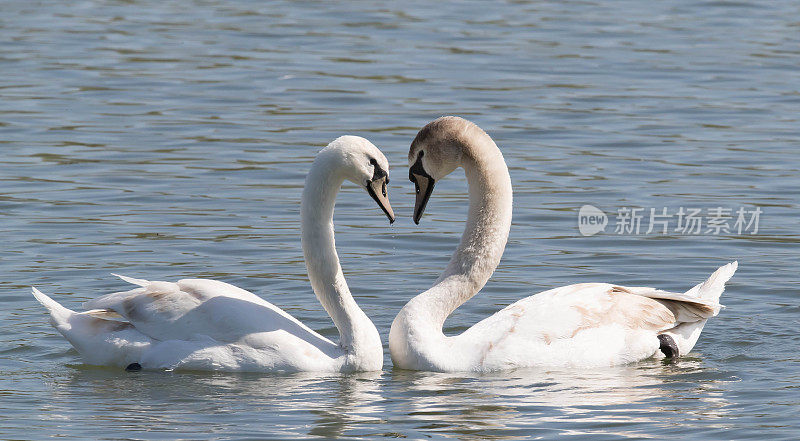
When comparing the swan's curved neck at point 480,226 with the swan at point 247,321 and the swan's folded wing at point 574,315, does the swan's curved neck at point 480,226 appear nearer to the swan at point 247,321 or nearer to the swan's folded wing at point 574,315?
the swan's folded wing at point 574,315

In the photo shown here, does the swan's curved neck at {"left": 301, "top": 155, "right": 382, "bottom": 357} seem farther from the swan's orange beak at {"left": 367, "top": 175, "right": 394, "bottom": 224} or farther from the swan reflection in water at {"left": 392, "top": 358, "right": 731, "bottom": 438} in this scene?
the swan reflection in water at {"left": 392, "top": 358, "right": 731, "bottom": 438}

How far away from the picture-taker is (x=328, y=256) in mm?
9734

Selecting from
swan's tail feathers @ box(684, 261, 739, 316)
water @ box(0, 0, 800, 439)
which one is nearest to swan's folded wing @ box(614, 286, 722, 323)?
swan's tail feathers @ box(684, 261, 739, 316)

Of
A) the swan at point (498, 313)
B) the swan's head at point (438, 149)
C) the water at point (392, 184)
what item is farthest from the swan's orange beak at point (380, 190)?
the water at point (392, 184)

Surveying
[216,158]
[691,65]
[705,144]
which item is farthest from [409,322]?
[691,65]

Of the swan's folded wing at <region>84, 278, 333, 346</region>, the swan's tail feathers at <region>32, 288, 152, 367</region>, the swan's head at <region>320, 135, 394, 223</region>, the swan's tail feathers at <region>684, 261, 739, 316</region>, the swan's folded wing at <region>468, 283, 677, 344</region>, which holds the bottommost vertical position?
the swan's tail feathers at <region>32, 288, 152, 367</region>

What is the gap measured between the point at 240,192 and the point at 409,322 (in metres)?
5.65

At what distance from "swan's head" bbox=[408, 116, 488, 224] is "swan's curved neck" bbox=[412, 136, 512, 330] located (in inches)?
2.1

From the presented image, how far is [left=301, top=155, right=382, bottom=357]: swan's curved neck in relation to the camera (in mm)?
9578

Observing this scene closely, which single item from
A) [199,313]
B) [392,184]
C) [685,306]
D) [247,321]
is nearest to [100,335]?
[199,313]

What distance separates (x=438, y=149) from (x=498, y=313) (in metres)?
1.10

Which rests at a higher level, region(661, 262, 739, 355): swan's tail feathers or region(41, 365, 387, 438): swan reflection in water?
region(661, 262, 739, 355): swan's tail feathers

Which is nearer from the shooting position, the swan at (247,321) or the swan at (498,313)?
the swan at (247,321)

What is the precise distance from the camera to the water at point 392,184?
8.91m
